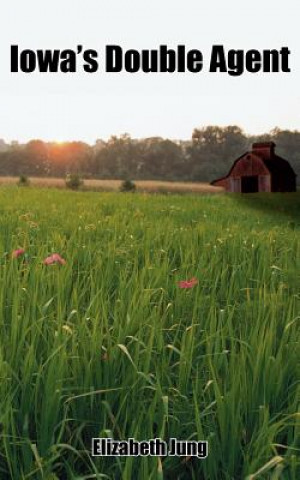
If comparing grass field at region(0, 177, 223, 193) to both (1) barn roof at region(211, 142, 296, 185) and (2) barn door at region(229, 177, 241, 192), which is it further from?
(1) barn roof at region(211, 142, 296, 185)

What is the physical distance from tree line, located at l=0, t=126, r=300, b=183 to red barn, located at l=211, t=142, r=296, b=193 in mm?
23039

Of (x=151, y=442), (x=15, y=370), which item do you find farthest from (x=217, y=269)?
(x=151, y=442)

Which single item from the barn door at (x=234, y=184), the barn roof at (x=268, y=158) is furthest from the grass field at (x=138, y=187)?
the barn roof at (x=268, y=158)

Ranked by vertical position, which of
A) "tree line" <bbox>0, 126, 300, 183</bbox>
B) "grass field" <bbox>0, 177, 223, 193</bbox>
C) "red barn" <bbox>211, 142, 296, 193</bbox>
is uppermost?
"tree line" <bbox>0, 126, 300, 183</bbox>

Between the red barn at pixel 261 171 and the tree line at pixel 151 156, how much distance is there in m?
23.0

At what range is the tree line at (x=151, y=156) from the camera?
68.5m

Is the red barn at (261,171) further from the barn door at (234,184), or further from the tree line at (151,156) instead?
the tree line at (151,156)

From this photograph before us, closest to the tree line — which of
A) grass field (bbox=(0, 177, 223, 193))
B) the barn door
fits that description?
grass field (bbox=(0, 177, 223, 193))

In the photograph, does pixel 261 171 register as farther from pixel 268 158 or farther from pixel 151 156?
pixel 151 156

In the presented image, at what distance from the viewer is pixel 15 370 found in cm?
219

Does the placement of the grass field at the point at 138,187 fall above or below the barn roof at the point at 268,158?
below

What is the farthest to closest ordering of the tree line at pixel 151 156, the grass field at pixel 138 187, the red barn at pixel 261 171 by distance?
the tree line at pixel 151 156 < the grass field at pixel 138 187 < the red barn at pixel 261 171

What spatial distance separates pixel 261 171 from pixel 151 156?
35.6 m

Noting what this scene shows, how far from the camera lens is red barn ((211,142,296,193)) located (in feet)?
129
